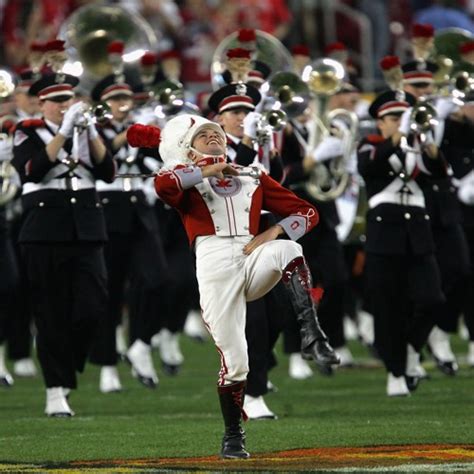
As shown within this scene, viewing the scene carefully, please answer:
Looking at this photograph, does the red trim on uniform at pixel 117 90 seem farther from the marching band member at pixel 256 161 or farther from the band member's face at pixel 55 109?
the marching band member at pixel 256 161

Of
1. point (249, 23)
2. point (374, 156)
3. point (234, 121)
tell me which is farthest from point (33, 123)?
point (249, 23)

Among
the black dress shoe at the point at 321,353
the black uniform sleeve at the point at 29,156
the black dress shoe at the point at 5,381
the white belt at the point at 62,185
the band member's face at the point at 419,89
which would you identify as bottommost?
the black dress shoe at the point at 5,381

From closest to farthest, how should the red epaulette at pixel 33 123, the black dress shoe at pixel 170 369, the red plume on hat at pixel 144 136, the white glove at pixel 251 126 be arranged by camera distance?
the red plume on hat at pixel 144 136, the white glove at pixel 251 126, the red epaulette at pixel 33 123, the black dress shoe at pixel 170 369

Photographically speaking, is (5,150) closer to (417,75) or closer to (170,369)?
(417,75)

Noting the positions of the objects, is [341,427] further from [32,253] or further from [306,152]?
[306,152]

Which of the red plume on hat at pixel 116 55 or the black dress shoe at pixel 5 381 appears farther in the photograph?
the red plume on hat at pixel 116 55

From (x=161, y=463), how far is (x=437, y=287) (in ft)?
13.3

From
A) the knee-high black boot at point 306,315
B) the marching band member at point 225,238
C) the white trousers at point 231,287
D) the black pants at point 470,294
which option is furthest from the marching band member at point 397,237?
the knee-high black boot at point 306,315

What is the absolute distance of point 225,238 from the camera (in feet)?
33.0

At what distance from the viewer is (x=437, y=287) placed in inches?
526

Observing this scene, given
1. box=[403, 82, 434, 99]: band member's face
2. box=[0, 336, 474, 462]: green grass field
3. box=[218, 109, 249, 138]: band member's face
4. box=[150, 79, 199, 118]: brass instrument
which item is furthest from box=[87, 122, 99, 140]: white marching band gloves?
box=[403, 82, 434, 99]: band member's face

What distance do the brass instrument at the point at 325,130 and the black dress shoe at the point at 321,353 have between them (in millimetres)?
5425

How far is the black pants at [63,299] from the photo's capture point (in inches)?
496

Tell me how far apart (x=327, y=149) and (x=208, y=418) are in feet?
Result: 10.8
